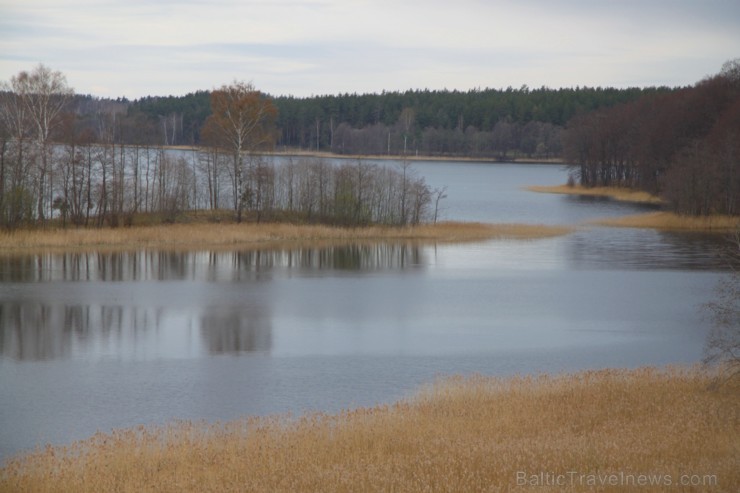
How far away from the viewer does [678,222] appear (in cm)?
6100

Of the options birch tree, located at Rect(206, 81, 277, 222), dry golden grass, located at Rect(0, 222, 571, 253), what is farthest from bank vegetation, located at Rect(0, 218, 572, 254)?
birch tree, located at Rect(206, 81, 277, 222)

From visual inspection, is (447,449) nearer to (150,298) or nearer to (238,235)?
(150,298)

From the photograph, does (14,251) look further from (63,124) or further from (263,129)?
(263,129)

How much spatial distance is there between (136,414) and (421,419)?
5692mm

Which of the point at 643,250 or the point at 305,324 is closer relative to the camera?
the point at 305,324

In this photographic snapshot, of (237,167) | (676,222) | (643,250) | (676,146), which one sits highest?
(676,146)

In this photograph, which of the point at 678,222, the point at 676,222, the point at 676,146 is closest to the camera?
the point at 678,222

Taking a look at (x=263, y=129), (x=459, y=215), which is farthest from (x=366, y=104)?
(x=263, y=129)

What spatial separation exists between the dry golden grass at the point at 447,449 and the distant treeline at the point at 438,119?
117 m

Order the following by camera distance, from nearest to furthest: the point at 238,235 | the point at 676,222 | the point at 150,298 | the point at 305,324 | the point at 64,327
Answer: the point at 64,327, the point at 305,324, the point at 150,298, the point at 238,235, the point at 676,222

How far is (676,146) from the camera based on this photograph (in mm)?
78500

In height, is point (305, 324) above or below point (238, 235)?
below

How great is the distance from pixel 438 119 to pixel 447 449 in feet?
462

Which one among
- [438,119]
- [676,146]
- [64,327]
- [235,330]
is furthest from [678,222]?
[438,119]
